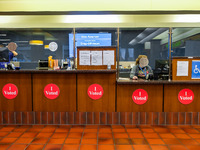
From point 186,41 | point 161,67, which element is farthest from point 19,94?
point 186,41

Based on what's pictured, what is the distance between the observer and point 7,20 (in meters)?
6.97

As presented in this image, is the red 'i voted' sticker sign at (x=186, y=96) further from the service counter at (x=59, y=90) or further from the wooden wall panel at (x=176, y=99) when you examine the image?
the service counter at (x=59, y=90)

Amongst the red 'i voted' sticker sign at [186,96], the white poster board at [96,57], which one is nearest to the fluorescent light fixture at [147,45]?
the red 'i voted' sticker sign at [186,96]

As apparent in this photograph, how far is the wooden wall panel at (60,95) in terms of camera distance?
3.44 m

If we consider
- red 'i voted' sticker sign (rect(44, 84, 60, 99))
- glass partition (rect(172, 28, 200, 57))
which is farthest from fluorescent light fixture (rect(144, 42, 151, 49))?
red 'i voted' sticker sign (rect(44, 84, 60, 99))

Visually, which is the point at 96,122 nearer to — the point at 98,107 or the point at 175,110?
the point at 98,107

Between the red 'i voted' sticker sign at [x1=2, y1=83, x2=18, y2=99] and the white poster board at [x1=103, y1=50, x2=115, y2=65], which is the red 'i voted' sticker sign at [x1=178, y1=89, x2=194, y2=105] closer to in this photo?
the white poster board at [x1=103, y1=50, x2=115, y2=65]

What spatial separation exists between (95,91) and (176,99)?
1529 mm

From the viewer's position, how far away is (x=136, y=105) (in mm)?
3445

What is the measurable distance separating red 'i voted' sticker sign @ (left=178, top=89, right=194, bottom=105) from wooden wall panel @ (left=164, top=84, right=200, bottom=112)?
0.05m

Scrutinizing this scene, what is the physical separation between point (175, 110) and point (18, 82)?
302 centimetres

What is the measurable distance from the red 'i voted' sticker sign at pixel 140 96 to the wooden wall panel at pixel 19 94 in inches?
78.1

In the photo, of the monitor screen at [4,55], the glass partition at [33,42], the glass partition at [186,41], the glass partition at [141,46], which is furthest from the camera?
the glass partition at [141,46]

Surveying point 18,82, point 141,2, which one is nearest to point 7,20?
point 18,82
